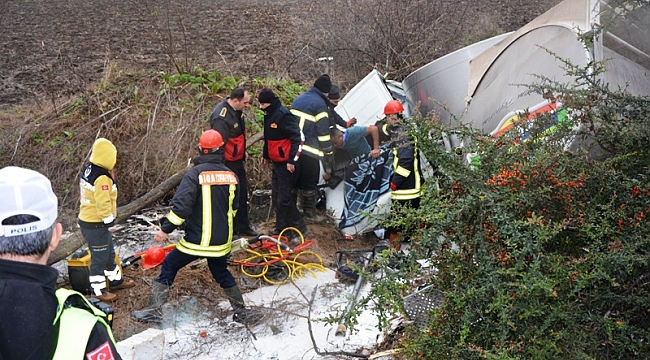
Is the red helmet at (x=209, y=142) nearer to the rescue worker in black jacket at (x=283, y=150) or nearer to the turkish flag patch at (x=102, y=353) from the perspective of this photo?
the rescue worker in black jacket at (x=283, y=150)

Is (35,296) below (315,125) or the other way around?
the other way around

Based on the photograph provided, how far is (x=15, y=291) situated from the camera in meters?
1.86

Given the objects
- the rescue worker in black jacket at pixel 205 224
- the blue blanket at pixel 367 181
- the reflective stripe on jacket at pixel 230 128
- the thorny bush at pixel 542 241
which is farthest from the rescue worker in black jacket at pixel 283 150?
the thorny bush at pixel 542 241

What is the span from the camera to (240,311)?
17.2 ft

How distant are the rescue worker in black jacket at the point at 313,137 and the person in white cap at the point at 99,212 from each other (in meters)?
2.36

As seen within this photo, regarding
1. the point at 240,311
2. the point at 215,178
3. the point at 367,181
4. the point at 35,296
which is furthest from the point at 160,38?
the point at 35,296

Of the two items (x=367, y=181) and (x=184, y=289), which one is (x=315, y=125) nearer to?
(x=367, y=181)

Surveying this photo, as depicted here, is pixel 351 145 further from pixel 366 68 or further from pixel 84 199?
pixel 366 68

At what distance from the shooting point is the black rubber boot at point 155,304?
17.4ft

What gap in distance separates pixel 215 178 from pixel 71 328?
3339 millimetres

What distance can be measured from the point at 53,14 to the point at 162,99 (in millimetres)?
13333

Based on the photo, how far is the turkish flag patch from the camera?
1903mm

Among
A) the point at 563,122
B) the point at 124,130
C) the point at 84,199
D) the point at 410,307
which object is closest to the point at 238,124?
the point at 84,199

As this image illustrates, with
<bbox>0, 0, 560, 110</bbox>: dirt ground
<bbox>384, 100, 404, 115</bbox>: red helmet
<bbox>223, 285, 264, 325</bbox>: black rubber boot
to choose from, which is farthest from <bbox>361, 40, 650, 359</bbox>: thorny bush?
<bbox>0, 0, 560, 110</bbox>: dirt ground
